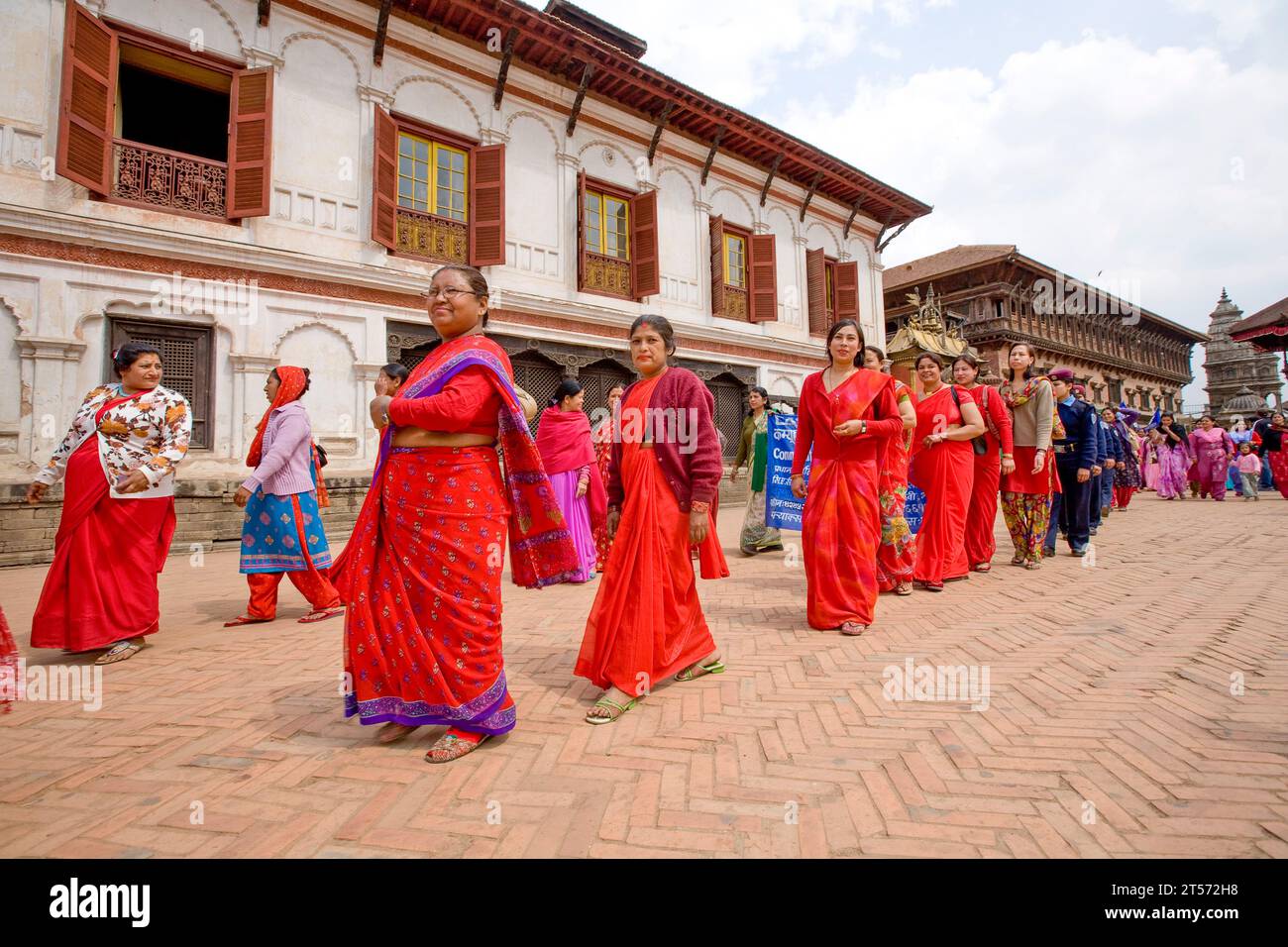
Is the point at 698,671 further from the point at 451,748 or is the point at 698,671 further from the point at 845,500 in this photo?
the point at 845,500

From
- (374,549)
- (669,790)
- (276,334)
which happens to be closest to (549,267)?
(276,334)

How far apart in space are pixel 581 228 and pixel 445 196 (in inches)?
104

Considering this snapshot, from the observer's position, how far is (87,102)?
8180 millimetres

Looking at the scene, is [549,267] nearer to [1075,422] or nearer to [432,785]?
[1075,422]

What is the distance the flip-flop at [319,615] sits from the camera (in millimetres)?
4602

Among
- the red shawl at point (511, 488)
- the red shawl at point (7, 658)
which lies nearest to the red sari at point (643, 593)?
the red shawl at point (511, 488)

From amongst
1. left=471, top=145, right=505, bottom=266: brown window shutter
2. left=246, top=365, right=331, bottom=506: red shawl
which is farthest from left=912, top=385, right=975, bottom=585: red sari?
left=471, top=145, right=505, bottom=266: brown window shutter

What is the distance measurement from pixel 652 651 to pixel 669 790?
87 centimetres

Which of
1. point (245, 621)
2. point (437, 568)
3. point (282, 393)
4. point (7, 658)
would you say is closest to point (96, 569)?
point (7, 658)

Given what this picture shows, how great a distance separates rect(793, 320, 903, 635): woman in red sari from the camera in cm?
411

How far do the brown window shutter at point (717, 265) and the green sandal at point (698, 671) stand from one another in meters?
12.5

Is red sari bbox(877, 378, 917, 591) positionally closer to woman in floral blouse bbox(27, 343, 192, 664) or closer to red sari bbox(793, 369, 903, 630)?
red sari bbox(793, 369, 903, 630)

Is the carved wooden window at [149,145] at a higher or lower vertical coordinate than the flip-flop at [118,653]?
higher

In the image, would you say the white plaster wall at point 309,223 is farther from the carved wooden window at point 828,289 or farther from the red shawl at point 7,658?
the red shawl at point 7,658
